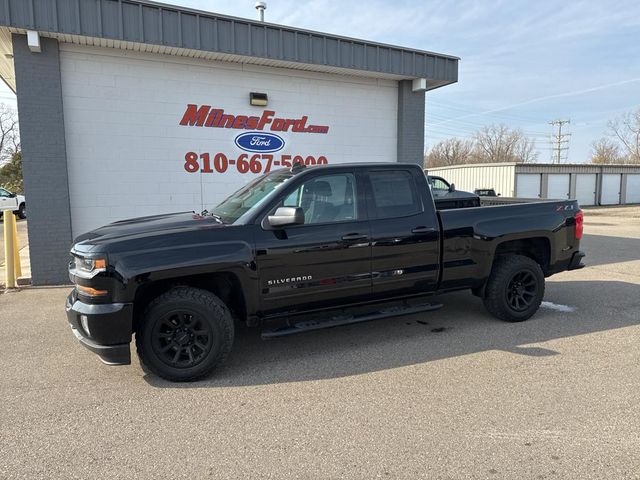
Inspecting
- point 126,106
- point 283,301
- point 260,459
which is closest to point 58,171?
point 126,106

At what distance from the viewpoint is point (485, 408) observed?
3455 mm

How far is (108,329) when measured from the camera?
3.76 metres

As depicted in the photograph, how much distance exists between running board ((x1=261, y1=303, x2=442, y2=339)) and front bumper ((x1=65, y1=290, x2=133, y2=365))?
1.19 m

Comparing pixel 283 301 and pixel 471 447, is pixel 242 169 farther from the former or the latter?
pixel 471 447

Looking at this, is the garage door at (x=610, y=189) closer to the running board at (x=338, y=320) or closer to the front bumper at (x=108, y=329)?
the running board at (x=338, y=320)

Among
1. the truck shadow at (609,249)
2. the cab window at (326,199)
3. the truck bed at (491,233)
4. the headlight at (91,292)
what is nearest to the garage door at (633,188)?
the truck shadow at (609,249)

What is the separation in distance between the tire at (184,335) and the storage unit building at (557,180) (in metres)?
30.0

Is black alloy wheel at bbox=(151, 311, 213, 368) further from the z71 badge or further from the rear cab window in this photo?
the rear cab window

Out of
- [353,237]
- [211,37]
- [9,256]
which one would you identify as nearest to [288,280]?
[353,237]

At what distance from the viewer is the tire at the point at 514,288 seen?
5.43 meters

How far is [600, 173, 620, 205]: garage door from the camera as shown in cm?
3547

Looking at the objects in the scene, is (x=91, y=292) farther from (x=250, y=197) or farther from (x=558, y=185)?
(x=558, y=185)

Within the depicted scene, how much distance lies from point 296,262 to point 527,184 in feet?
102

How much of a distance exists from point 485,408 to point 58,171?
7.72m
